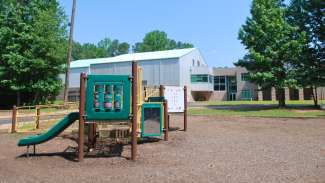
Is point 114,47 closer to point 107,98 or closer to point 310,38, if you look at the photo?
point 310,38

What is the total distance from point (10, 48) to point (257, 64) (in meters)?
24.1

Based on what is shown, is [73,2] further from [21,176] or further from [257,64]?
[21,176]

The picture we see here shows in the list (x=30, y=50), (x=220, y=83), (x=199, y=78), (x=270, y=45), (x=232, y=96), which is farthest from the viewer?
(x=220, y=83)

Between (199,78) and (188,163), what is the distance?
188 feet

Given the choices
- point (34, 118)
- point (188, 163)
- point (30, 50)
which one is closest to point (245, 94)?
point (30, 50)

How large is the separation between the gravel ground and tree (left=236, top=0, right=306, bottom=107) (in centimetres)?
1903

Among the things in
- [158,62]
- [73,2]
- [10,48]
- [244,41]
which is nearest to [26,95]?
[10,48]

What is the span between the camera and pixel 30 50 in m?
34.3

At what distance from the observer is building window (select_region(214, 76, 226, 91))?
7038 centimetres

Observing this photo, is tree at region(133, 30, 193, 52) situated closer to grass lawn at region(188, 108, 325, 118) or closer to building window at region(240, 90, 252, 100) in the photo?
building window at region(240, 90, 252, 100)

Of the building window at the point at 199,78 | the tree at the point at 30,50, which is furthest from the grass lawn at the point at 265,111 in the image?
the building window at the point at 199,78

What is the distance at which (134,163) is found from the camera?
837 centimetres

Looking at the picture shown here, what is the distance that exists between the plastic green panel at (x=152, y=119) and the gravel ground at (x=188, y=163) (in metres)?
0.43

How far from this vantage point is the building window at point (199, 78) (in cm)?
6469
